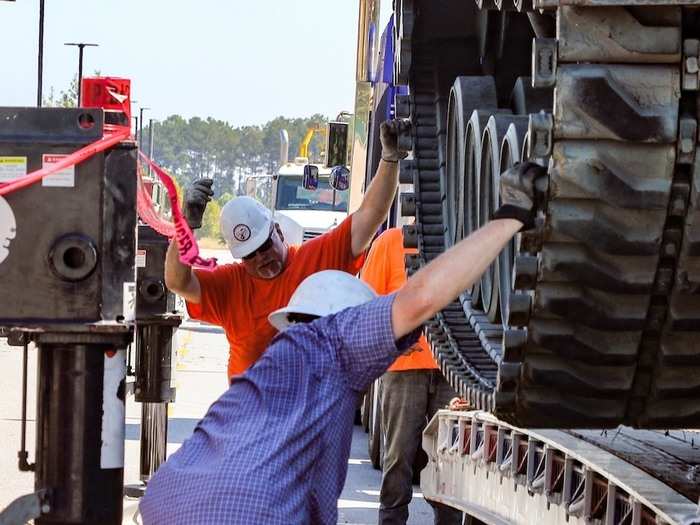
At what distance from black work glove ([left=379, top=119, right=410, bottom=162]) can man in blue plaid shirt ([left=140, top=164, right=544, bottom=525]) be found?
2.14 metres

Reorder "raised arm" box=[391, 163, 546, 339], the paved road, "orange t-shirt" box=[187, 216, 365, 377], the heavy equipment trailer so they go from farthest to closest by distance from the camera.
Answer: the paved road
"orange t-shirt" box=[187, 216, 365, 377]
the heavy equipment trailer
"raised arm" box=[391, 163, 546, 339]

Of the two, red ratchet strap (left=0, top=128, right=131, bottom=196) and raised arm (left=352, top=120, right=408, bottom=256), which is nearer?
red ratchet strap (left=0, top=128, right=131, bottom=196)

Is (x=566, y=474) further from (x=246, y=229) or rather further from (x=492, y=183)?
(x=246, y=229)

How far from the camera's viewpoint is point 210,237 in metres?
84.0

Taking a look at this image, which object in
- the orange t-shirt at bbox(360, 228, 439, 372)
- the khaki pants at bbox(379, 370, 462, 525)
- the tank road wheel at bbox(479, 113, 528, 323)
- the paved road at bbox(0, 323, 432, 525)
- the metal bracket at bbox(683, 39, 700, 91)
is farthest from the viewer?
the paved road at bbox(0, 323, 432, 525)

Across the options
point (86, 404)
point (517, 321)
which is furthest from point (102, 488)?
point (517, 321)

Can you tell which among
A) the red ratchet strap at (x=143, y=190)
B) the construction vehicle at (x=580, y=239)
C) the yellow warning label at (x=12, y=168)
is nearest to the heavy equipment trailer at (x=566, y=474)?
the construction vehicle at (x=580, y=239)

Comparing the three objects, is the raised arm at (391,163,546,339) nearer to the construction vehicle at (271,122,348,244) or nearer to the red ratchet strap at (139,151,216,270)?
the red ratchet strap at (139,151,216,270)

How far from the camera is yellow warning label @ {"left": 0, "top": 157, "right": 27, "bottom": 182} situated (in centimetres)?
410

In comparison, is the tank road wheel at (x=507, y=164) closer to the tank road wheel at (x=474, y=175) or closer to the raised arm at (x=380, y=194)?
the tank road wheel at (x=474, y=175)

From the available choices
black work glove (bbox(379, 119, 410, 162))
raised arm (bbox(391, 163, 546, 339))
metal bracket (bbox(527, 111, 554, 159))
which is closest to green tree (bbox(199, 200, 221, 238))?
black work glove (bbox(379, 119, 410, 162))

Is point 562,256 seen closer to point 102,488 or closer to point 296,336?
point 296,336

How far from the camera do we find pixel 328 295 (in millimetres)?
4203

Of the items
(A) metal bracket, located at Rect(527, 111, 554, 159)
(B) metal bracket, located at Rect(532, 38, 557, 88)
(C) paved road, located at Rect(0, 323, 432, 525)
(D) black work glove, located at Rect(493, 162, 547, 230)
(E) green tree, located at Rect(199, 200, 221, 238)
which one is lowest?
(E) green tree, located at Rect(199, 200, 221, 238)
